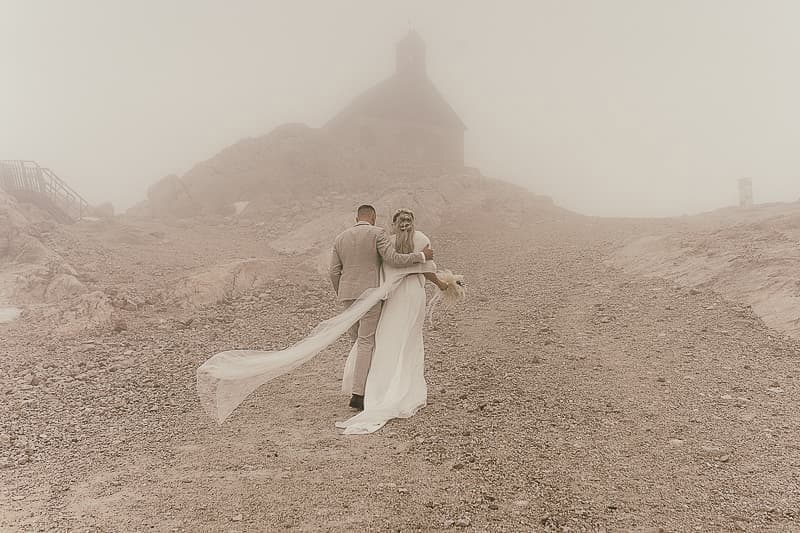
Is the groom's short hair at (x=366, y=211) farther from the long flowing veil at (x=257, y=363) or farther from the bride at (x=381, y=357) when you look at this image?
the long flowing veil at (x=257, y=363)

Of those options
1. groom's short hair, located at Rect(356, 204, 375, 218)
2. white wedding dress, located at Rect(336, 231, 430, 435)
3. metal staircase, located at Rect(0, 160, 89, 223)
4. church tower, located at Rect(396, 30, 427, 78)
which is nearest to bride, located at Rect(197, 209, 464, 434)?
white wedding dress, located at Rect(336, 231, 430, 435)

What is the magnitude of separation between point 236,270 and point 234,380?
7.56 metres

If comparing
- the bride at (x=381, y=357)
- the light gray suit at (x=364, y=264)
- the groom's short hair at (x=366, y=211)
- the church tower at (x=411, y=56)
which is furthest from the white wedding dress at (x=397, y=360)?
the church tower at (x=411, y=56)

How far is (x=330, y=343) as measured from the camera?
17.9ft

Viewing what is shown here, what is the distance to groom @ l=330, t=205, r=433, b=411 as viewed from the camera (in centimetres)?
550

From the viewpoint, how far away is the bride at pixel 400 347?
207 inches

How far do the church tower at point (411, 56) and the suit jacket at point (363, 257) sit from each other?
33.7m

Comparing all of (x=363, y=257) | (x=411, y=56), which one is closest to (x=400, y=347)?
(x=363, y=257)

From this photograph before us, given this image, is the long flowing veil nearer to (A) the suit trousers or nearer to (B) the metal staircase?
(A) the suit trousers

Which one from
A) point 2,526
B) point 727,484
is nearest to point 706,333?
point 727,484

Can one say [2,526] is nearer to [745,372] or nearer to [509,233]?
[745,372]

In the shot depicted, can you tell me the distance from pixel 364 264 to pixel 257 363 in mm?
1525

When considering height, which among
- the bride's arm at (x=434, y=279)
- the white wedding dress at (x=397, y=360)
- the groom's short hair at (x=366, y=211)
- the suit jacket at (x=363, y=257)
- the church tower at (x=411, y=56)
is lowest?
the white wedding dress at (x=397, y=360)

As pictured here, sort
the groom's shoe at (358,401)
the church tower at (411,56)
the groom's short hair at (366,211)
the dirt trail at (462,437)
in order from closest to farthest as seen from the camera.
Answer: the dirt trail at (462,437)
the groom's shoe at (358,401)
the groom's short hair at (366,211)
the church tower at (411,56)
